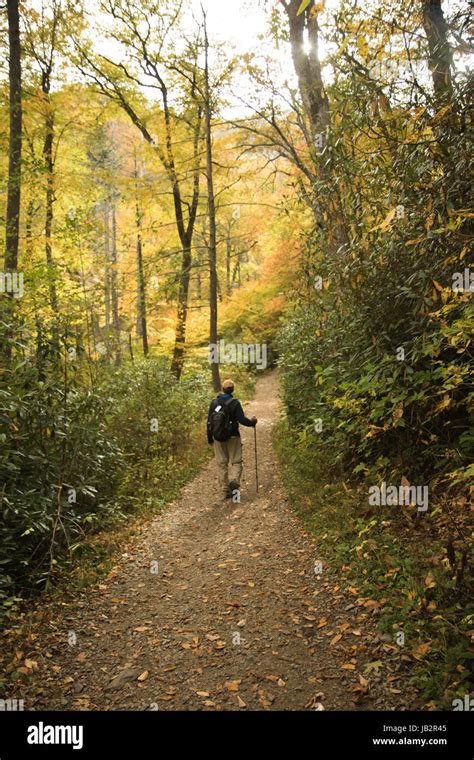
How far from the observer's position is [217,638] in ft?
13.9

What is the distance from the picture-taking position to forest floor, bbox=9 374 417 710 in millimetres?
3451

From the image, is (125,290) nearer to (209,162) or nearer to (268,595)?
(209,162)

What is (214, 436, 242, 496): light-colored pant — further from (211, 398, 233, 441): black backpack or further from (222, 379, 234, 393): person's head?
(222, 379, 234, 393): person's head

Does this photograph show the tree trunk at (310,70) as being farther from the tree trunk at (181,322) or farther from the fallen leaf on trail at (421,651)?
the fallen leaf on trail at (421,651)

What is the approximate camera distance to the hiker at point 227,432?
8180 millimetres

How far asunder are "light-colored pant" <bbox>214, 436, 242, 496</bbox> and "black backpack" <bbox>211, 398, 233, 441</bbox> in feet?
0.75

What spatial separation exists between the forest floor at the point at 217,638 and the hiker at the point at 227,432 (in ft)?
5.87

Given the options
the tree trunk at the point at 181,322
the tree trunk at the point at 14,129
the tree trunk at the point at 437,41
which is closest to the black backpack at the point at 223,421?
the tree trunk at the point at 437,41

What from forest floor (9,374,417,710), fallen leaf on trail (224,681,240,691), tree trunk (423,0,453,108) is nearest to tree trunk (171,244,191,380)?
forest floor (9,374,417,710)

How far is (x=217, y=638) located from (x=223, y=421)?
432 centimetres

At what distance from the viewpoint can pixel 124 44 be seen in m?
14.7

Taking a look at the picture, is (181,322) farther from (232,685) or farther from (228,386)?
(232,685)

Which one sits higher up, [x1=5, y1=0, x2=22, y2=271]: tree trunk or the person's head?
[x1=5, y1=0, x2=22, y2=271]: tree trunk

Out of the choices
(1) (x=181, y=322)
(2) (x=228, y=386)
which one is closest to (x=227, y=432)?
(2) (x=228, y=386)
